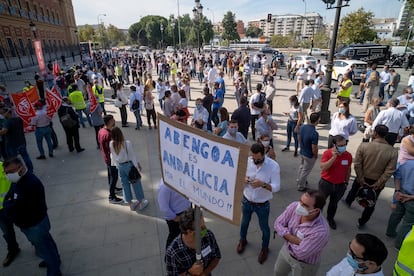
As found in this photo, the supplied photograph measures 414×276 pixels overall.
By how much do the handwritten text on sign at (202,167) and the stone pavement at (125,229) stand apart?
7.33ft

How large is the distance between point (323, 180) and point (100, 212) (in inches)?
172

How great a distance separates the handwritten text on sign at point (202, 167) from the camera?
5.56ft

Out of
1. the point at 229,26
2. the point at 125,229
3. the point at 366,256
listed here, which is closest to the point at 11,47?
the point at 125,229

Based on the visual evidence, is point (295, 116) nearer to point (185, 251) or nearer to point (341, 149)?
point (341, 149)

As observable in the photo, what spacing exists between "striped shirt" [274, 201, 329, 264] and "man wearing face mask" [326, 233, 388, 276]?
351 mm

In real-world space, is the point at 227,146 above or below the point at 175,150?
above

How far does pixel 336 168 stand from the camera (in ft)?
12.5

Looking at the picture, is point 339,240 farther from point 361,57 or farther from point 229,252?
point 361,57

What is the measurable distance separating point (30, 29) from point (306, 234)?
4943 cm

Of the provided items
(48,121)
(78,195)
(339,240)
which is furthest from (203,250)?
(48,121)

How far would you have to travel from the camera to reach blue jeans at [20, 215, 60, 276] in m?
3.15

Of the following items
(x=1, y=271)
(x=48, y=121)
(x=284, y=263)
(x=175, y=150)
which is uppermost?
(x=175, y=150)

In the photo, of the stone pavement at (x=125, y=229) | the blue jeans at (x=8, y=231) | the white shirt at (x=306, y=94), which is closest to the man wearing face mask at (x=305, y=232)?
the stone pavement at (x=125, y=229)

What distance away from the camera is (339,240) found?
4082mm
